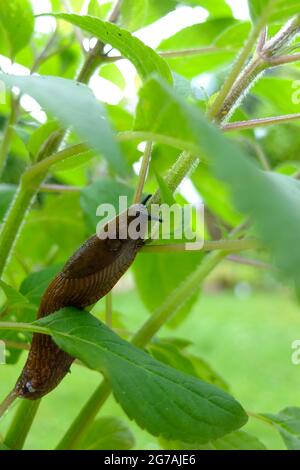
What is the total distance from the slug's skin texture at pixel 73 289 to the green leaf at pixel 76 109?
8cm

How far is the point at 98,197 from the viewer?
1.41ft

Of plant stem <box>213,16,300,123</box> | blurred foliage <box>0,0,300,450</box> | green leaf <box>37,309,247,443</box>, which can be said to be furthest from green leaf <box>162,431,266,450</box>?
plant stem <box>213,16,300,123</box>

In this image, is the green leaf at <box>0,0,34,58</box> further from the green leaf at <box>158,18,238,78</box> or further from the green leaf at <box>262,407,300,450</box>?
the green leaf at <box>262,407,300,450</box>

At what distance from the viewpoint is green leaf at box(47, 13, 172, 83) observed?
28 centimetres

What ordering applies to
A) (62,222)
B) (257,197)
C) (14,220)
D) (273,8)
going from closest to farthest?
(257,197)
(273,8)
(14,220)
(62,222)

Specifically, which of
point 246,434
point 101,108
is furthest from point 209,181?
point 101,108

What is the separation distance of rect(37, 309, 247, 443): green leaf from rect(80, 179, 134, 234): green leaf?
0.14 metres

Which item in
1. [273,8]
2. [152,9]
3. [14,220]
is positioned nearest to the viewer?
[273,8]

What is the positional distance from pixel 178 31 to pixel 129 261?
0.25m

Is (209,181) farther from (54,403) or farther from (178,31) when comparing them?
(54,403)

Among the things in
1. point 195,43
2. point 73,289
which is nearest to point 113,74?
point 195,43

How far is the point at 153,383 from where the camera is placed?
281 millimetres

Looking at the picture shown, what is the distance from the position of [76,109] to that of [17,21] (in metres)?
0.20

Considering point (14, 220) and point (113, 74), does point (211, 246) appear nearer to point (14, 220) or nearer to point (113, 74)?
point (14, 220)
